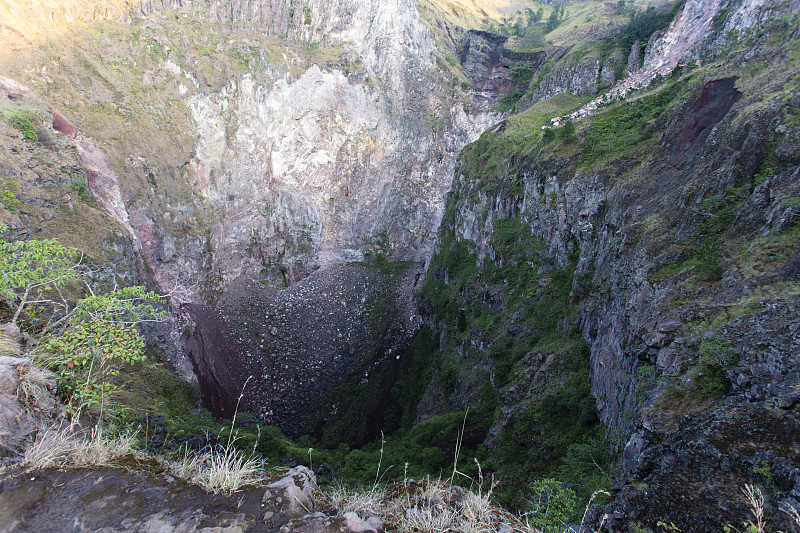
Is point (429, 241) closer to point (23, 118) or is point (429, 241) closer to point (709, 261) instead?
point (709, 261)

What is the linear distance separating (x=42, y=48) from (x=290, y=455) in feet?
99.0

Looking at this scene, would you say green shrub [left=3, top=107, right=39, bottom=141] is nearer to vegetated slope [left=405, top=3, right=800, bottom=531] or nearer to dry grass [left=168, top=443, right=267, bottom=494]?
dry grass [left=168, top=443, right=267, bottom=494]

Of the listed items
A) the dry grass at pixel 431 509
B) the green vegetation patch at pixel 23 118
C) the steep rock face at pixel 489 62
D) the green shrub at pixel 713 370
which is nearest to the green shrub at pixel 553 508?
the dry grass at pixel 431 509

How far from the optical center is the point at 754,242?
276 inches

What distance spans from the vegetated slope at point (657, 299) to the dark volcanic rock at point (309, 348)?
13.2 ft

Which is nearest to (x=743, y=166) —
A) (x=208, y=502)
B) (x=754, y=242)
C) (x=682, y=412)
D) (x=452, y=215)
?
(x=754, y=242)

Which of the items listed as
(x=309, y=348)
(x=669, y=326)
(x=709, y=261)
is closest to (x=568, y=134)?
(x=709, y=261)

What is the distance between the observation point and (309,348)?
971 inches

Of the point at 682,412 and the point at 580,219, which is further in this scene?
the point at 580,219

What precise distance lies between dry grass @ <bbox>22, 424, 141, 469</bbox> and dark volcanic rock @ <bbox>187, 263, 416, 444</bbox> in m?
16.7

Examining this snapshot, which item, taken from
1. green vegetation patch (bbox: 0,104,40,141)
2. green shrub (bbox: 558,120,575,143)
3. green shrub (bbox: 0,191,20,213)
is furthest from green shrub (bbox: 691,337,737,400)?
green vegetation patch (bbox: 0,104,40,141)

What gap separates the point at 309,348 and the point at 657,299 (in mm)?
21107

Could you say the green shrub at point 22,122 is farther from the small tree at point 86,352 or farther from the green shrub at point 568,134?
the green shrub at point 568,134

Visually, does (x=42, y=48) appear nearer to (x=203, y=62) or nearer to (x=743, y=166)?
(x=203, y=62)
